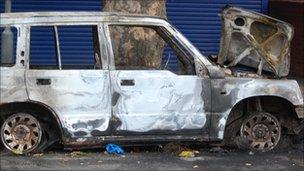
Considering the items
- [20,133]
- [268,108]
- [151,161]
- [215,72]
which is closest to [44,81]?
[20,133]

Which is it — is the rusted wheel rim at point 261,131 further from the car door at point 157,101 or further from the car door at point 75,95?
the car door at point 75,95

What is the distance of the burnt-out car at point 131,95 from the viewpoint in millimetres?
7184

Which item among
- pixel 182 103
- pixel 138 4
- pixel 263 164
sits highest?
pixel 138 4

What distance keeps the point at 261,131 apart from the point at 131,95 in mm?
1757

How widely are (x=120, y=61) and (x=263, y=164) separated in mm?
2150

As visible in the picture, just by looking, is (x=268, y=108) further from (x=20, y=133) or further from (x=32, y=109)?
(x=20, y=133)

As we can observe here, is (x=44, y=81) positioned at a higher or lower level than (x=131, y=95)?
higher

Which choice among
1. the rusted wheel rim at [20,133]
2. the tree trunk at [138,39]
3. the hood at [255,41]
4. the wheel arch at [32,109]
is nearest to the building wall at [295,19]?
the tree trunk at [138,39]

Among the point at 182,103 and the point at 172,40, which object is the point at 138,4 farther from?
the point at 182,103

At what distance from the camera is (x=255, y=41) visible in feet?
26.1

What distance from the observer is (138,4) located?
29.5ft

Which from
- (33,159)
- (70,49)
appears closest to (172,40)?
(33,159)

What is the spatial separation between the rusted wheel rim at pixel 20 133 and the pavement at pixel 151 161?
108mm

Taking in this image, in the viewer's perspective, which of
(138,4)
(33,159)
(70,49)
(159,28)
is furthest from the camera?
(70,49)
